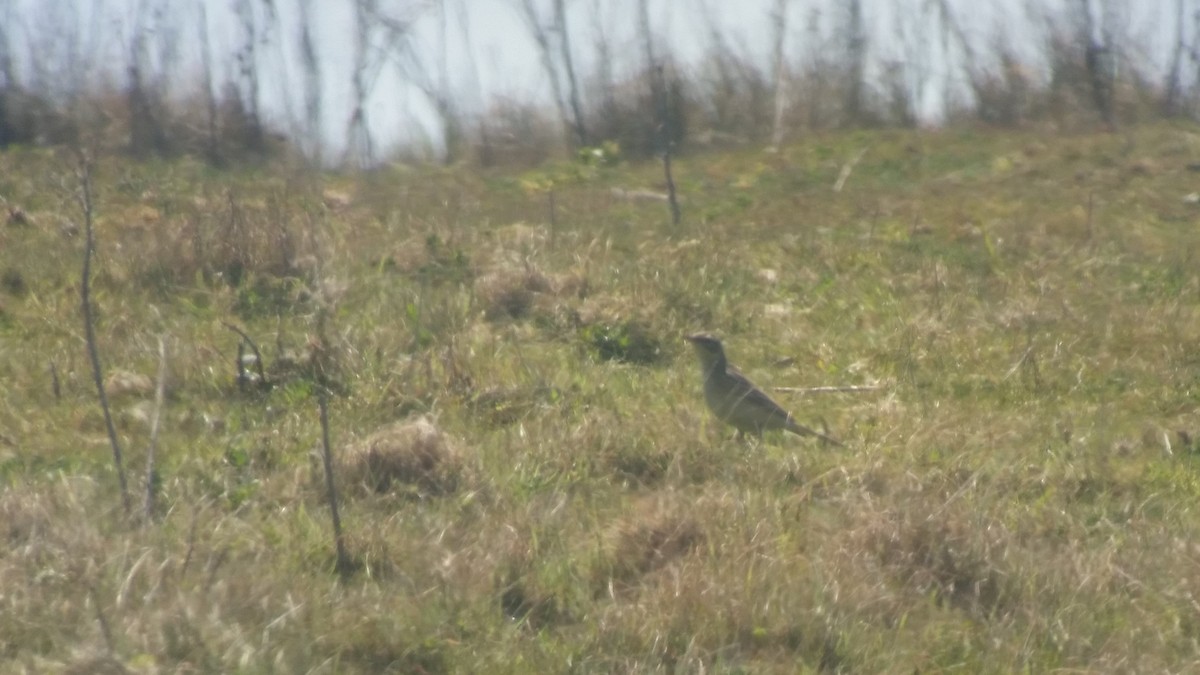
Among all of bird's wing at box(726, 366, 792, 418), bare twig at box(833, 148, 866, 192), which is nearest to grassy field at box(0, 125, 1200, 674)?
bird's wing at box(726, 366, 792, 418)

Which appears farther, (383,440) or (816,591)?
(383,440)

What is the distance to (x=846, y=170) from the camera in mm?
16891

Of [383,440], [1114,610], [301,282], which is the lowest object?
[1114,610]

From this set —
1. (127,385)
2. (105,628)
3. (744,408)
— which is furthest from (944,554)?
(127,385)

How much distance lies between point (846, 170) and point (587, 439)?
414 inches

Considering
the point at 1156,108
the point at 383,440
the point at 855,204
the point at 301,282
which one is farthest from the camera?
the point at 1156,108

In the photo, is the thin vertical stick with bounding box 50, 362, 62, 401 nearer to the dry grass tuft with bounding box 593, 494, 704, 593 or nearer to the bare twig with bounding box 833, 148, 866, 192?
the dry grass tuft with bounding box 593, 494, 704, 593

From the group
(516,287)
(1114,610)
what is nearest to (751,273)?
(516,287)

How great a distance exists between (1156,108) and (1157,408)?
1374cm

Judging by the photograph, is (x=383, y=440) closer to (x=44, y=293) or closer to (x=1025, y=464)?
(x=1025, y=464)

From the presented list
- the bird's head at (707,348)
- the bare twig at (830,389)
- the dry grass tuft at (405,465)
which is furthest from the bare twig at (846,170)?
the dry grass tuft at (405,465)

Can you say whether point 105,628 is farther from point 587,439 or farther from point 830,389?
point 830,389

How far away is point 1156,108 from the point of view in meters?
21.1

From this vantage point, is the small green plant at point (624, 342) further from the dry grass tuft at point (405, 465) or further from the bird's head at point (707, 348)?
the dry grass tuft at point (405, 465)
